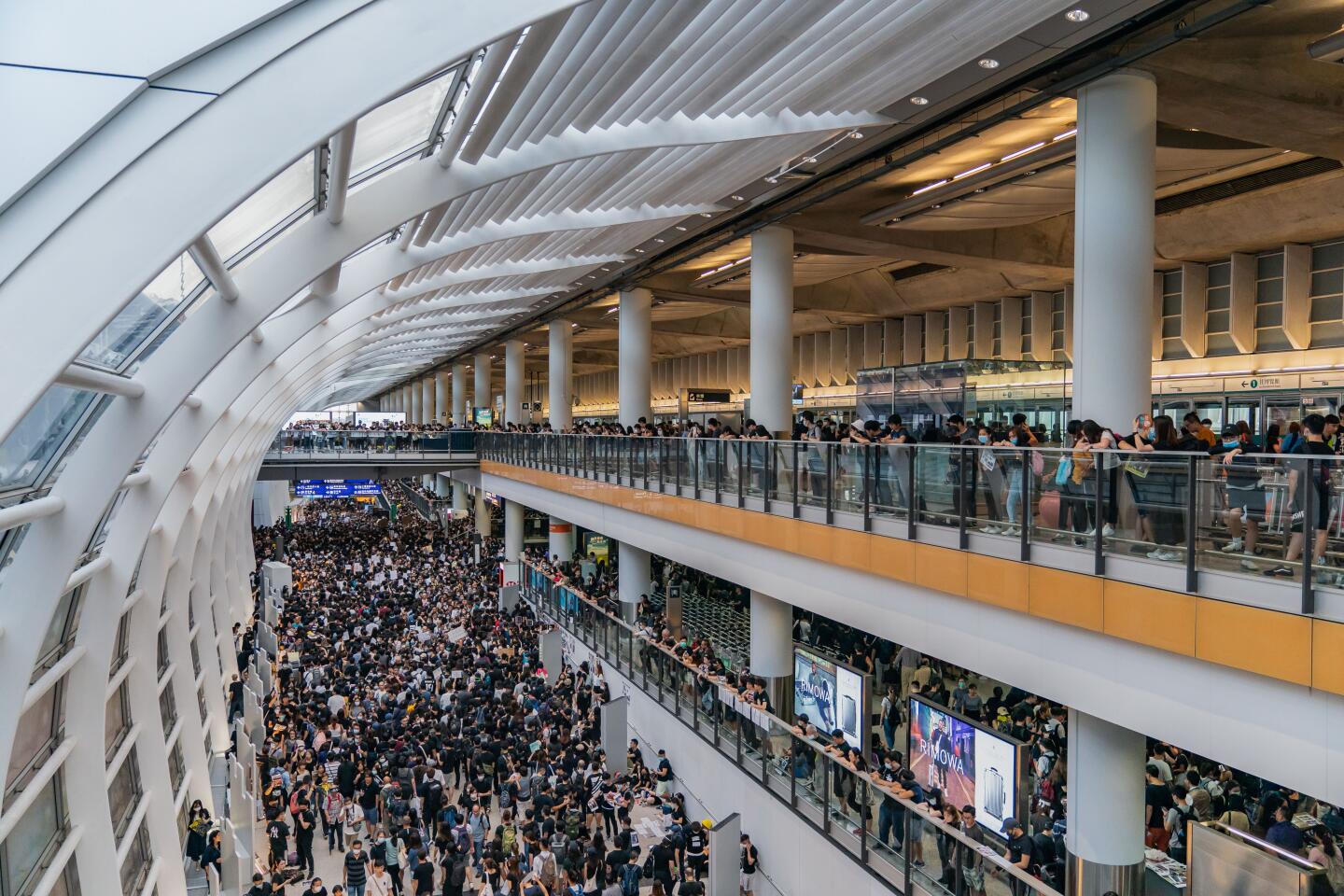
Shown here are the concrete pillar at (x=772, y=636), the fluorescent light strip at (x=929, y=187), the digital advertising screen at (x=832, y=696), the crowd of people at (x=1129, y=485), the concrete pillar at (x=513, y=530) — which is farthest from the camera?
the concrete pillar at (x=513, y=530)

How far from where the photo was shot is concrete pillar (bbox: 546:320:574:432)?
30000mm

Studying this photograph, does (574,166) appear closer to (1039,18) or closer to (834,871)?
(1039,18)

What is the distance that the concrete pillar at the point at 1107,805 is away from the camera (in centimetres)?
841

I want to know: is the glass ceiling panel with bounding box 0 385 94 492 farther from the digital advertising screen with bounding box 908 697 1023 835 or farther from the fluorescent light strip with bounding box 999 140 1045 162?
the fluorescent light strip with bounding box 999 140 1045 162

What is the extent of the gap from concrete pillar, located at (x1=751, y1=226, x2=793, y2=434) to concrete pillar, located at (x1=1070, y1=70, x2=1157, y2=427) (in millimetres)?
7138

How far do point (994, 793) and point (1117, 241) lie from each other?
5880 mm

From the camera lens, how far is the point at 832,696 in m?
13.0

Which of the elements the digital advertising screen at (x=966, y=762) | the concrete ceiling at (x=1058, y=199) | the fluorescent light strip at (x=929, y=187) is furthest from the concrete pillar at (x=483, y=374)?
the digital advertising screen at (x=966, y=762)

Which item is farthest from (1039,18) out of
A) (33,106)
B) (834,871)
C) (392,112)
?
(834,871)

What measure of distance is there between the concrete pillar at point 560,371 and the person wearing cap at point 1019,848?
21.5 meters

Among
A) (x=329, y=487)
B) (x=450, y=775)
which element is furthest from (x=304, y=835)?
Answer: (x=329, y=487)

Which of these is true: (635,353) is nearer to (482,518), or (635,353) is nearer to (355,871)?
(355,871)

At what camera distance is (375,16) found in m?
4.16

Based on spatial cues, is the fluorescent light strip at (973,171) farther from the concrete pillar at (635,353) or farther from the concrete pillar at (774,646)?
the concrete pillar at (635,353)
